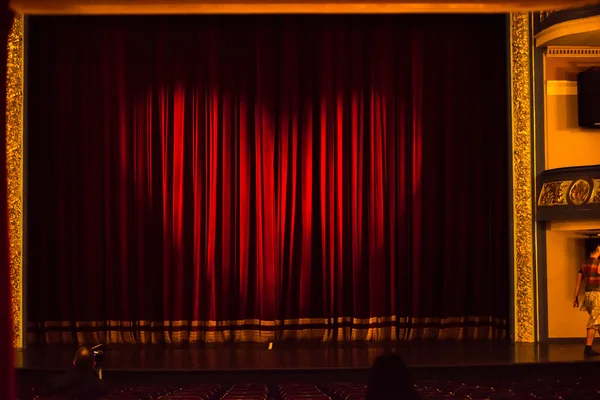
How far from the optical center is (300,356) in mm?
8734

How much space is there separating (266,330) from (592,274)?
409 centimetres

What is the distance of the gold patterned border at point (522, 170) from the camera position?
980cm

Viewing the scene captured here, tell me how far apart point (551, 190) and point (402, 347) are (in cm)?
256

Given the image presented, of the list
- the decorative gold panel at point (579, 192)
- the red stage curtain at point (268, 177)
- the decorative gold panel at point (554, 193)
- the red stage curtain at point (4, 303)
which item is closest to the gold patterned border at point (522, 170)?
the decorative gold panel at point (554, 193)

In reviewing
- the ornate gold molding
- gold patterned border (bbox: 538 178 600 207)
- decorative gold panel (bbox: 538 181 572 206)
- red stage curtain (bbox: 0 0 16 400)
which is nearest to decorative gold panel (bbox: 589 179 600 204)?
gold patterned border (bbox: 538 178 600 207)

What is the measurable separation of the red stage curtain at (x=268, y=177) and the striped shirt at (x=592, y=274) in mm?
2160

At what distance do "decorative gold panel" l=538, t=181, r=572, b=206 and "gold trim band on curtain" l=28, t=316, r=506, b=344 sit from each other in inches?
69.2

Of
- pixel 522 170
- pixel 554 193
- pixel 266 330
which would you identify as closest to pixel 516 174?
pixel 522 170

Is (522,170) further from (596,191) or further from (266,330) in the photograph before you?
(266,330)

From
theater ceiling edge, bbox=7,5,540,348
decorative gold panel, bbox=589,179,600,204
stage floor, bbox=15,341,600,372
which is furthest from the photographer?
theater ceiling edge, bbox=7,5,540,348

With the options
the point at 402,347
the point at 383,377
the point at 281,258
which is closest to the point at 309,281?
the point at 281,258

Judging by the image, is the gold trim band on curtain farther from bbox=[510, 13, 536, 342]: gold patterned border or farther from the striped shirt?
the striped shirt

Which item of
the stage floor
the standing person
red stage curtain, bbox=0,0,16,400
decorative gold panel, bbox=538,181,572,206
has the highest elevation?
decorative gold panel, bbox=538,181,572,206

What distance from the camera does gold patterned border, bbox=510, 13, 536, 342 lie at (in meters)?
9.80
